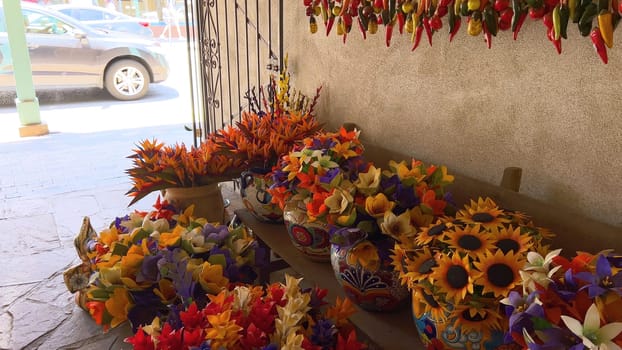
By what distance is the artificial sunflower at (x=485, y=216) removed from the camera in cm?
82

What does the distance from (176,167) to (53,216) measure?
1.62 meters

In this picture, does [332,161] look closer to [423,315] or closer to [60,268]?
[423,315]

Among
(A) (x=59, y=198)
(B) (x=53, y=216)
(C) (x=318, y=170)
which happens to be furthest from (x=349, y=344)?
(A) (x=59, y=198)

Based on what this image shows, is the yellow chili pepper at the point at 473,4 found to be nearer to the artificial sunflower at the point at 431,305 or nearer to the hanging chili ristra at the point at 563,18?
the hanging chili ristra at the point at 563,18

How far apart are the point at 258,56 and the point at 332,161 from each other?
3.87 feet

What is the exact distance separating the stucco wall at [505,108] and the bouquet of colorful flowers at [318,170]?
0.23m

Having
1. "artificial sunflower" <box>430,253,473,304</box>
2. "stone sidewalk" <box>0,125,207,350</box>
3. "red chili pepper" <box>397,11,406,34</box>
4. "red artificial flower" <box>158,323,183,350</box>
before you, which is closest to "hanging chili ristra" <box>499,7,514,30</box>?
"red chili pepper" <box>397,11,406,34</box>

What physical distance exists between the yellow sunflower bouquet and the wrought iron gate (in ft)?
3.97

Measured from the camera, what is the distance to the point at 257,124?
154 cm

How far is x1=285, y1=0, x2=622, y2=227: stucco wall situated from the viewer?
89cm

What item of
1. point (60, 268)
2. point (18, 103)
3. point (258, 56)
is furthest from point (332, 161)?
point (18, 103)

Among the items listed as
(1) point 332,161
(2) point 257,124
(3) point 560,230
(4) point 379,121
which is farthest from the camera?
(2) point 257,124

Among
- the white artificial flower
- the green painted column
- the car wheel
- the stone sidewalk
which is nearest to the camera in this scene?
the white artificial flower

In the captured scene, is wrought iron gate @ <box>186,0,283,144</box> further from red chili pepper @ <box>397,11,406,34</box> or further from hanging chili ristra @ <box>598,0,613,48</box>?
hanging chili ristra @ <box>598,0,613,48</box>
